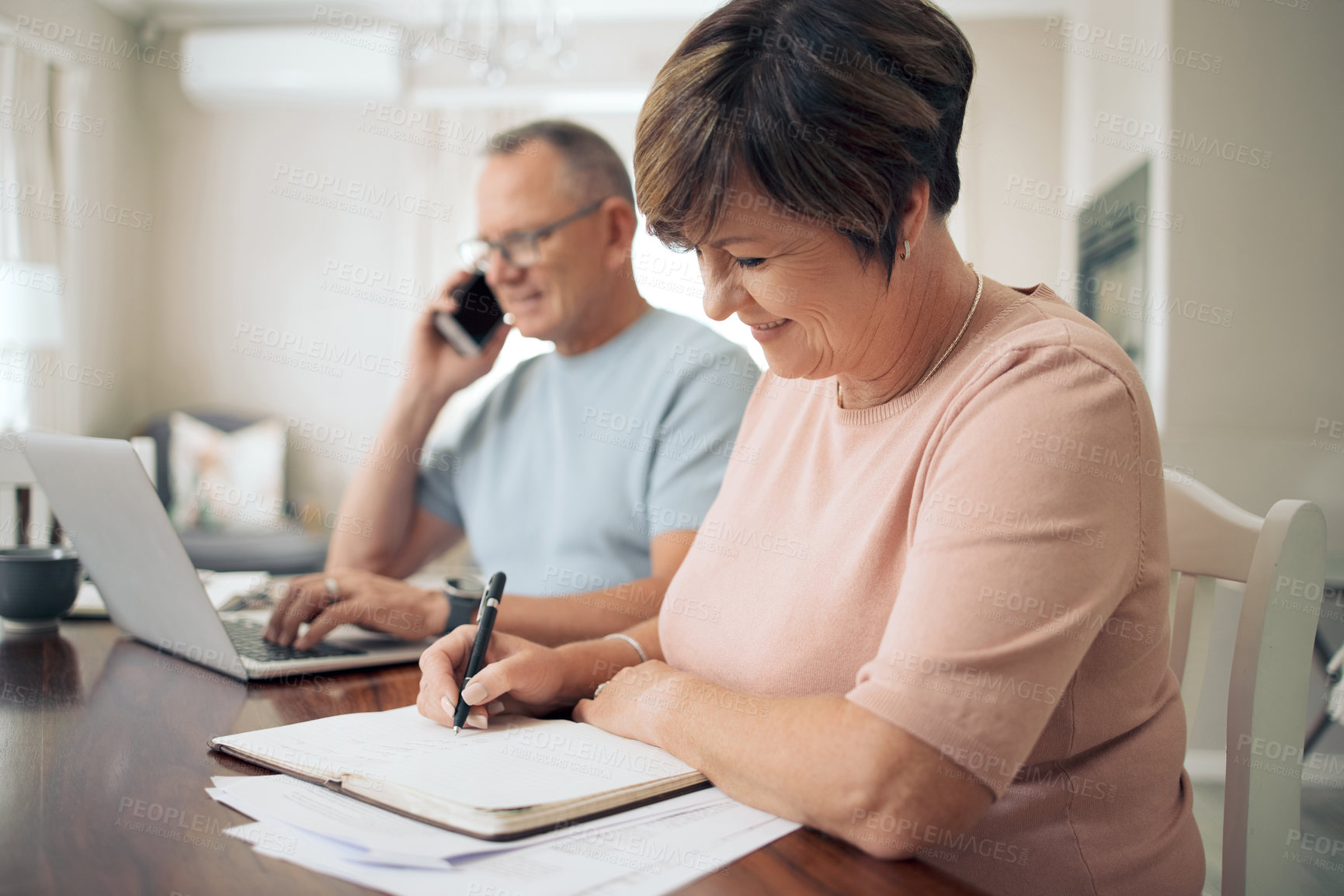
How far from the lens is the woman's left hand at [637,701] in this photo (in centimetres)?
80

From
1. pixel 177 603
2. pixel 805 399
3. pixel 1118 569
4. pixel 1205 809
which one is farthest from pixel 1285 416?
pixel 177 603

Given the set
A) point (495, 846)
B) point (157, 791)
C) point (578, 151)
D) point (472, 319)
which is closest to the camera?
point (495, 846)

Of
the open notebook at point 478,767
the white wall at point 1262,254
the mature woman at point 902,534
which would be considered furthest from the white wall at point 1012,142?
the open notebook at point 478,767

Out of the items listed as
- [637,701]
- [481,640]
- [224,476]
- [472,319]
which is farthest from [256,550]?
[637,701]

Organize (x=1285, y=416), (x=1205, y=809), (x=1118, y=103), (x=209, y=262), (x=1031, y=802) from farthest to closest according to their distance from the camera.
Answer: (x=209, y=262) → (x=1118, y=103) → (x=1285, y=416) → (x=1205, y=809) → (x=1031, y=802)

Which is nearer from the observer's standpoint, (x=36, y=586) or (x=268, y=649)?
(x=268, y=649)

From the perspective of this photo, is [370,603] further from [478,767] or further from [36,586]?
[478,767]

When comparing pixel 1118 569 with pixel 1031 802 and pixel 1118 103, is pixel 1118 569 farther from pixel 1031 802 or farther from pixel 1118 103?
pixel 1118 103

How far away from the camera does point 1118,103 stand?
3975 millimetres

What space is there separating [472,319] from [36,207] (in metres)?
4.02

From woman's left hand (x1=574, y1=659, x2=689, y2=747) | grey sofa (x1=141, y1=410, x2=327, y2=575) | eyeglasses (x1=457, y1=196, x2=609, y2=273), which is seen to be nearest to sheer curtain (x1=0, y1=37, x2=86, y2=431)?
grey sofa (x1=141, y1=410, x2=327, y2=575)

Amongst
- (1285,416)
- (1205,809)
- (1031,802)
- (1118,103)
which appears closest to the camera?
(1031,802)

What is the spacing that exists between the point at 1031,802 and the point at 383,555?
129cm

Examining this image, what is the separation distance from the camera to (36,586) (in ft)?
4.12
